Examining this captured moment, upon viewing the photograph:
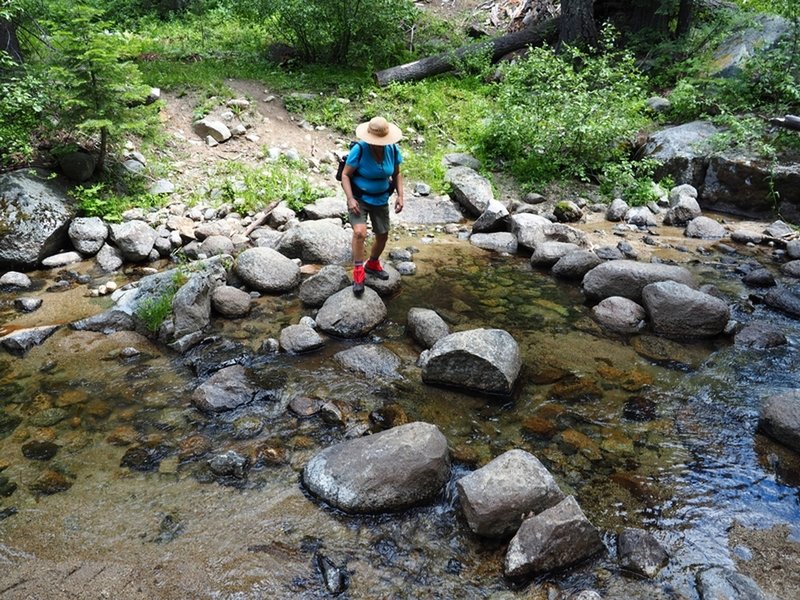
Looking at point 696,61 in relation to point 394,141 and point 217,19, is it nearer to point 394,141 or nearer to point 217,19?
point 394,141

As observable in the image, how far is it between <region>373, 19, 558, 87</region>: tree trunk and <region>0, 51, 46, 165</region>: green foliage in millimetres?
8871

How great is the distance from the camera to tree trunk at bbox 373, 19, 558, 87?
50.6 ft

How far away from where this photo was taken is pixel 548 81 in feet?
42.0

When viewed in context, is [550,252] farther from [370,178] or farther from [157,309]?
[157,309]

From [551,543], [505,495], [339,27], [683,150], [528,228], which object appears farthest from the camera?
[339,27]

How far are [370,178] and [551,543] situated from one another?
4.65 meters

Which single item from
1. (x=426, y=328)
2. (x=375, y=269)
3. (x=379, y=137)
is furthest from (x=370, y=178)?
(x=426, y=328)

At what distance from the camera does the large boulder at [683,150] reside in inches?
457

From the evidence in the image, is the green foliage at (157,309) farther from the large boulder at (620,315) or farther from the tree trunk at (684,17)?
the tree trunk at (684,17)

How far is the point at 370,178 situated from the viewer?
265 inches

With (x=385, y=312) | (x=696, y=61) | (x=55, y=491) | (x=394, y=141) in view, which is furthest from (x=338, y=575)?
(x=696, y=61)

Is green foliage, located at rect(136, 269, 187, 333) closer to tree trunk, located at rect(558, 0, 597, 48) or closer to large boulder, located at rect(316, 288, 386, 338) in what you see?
large boulder, located at rect(316, 288, 386, 338)

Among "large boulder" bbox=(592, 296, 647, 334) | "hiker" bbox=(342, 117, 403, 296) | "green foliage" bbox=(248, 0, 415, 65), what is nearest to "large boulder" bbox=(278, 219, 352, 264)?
"hiker" bbox=(342, 117, 403, 296)

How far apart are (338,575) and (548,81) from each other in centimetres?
1222
